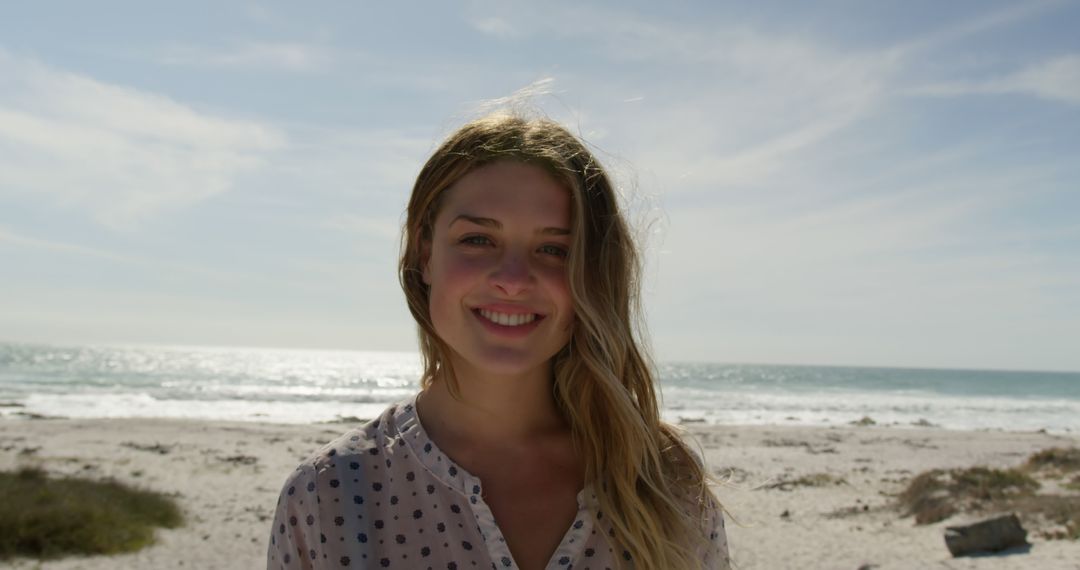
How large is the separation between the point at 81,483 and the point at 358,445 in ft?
37.6

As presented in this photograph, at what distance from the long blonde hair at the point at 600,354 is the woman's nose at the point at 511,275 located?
0.37 feet

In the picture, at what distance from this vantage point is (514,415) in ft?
6.72

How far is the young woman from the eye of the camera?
1816 mm

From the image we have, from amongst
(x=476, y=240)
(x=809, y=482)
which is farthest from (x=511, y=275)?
(x=809, y=482)

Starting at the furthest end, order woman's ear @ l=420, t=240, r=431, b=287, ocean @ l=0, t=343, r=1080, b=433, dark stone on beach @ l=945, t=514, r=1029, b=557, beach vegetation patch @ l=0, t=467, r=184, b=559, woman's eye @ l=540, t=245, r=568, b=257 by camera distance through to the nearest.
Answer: ocean @ l=0, t=343, r=1080, b=433 → dark stone on beach @ l=945, t=514, r=1029, b=557 → beach vegetation patch @ l=0, t=467, r=184, b=559 → woman's ear @ l=420, t=240, r=431, b=287 → woman's eye @ l=540, t=245, r=568, b=257

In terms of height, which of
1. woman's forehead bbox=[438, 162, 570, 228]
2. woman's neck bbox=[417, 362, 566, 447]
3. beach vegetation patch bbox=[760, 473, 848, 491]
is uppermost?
woman's forehead bbox=[438, 162, 570, 228]

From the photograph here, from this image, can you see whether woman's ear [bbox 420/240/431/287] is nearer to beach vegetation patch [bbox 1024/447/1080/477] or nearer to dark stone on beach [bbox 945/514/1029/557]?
dark stone on beach [bbox 945/514/1029/557]

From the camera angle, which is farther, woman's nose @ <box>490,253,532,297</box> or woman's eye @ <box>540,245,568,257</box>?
woman's eye @ <box>540,245,568,257</box>

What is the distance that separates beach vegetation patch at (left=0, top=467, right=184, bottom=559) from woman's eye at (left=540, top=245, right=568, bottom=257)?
939 cm

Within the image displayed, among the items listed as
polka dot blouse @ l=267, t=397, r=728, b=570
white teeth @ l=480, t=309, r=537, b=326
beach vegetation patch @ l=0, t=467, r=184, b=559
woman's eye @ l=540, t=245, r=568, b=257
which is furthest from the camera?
beach vegetation patch @ l=0, t=467, r=184, b=559

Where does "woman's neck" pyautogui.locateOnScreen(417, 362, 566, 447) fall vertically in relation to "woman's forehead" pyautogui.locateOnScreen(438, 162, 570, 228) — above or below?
below

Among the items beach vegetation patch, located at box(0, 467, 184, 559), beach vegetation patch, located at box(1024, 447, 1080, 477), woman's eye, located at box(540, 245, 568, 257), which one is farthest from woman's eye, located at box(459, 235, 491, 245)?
beach vegetation patch, located at box(1024, 447, 1080, 477)

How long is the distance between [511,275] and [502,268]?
0.09 feet

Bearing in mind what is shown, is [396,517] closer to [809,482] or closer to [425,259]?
[425,259]
